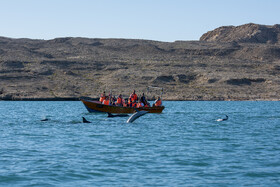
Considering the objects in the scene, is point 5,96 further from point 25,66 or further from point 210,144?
point 210,144

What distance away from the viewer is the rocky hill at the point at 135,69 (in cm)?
9369

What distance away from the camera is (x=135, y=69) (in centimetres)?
11038

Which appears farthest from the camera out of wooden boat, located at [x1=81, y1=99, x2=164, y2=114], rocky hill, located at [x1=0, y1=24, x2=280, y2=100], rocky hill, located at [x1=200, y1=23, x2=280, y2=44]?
rocky hill, located at [x1=200, y1=23, x2=280, y2=44]

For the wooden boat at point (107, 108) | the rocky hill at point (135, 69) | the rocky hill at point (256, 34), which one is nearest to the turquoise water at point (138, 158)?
the wooden boat at point (107, 108)

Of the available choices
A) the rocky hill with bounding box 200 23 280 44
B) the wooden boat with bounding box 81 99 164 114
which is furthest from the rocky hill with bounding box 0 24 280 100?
the wooden boat with bounding box 81 99 164 114

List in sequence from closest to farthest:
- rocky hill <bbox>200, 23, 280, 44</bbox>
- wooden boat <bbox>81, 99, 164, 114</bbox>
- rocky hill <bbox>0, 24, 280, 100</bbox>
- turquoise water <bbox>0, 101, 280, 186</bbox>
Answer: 1. turquoise water <bbox>0, 101, 280, 186</bbox>
2. wooden boat <bbox>81, 99, 164, 114</bbox>
3. rocky hill <bbox>0, 24, 280, 100</bbox>
4. rocky hill <bbox>200, 23, 280, 44</bbox>

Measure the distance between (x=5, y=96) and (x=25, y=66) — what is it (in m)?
23.3

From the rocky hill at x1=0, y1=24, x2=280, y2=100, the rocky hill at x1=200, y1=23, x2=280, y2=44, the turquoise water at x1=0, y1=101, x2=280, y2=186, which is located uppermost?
the rocky hill at x1=200, y1=23, x2=280, y2=44

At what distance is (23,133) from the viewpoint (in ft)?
88.8

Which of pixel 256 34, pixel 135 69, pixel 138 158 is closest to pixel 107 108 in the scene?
pixel 138 158

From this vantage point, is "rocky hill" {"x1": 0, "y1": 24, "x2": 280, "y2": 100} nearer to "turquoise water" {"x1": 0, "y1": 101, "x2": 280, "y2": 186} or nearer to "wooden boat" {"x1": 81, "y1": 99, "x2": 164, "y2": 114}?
"wooden boat" {"x1": 81, "y1": 99, "x2": 164, "y2": 114}

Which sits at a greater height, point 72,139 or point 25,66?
point 25,66

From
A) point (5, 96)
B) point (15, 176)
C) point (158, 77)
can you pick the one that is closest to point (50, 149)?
point (15, 176)

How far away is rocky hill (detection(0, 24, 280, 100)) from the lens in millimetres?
93688
